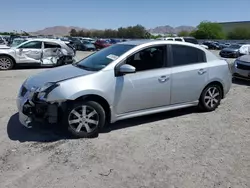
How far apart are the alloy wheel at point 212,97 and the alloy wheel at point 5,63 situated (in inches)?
393

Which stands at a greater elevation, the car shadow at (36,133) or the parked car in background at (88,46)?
the parked car in background at (88,46)

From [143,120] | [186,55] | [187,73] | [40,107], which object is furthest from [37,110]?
[186,55]

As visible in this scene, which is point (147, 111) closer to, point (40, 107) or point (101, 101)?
point (101, 101)

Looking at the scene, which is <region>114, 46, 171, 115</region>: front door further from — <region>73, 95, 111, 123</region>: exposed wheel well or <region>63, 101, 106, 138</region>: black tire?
<region>63, 101, 106, 138</region>: black tire

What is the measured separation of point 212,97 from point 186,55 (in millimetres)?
1159

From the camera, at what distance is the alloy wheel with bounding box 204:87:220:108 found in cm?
569

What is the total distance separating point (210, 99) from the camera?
5.75 m

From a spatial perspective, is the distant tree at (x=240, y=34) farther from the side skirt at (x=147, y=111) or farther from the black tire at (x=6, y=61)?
the side skirt at (x=147, y=111)

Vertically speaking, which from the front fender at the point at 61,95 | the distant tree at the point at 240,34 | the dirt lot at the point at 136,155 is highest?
the distant tree at the point at 240,34

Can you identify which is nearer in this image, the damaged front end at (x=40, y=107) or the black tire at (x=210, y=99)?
the damaged front end at (x=40, y=107)

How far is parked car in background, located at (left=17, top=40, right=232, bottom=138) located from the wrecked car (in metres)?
8.51

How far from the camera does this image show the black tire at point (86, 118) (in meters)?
4.16

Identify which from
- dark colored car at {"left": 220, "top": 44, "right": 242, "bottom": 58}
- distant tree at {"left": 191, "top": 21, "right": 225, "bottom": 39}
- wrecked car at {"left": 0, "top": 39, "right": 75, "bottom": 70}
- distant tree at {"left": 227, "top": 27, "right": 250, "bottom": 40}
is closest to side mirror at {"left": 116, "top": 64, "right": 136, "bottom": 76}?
wrecked car at {"left": 0, "top": 39, "right": 75, "bottom": 70}

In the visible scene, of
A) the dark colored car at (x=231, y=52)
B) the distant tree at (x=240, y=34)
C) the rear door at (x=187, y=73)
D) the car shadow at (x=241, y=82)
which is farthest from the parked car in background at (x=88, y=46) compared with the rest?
the distant tree at (x=240, y=34)
